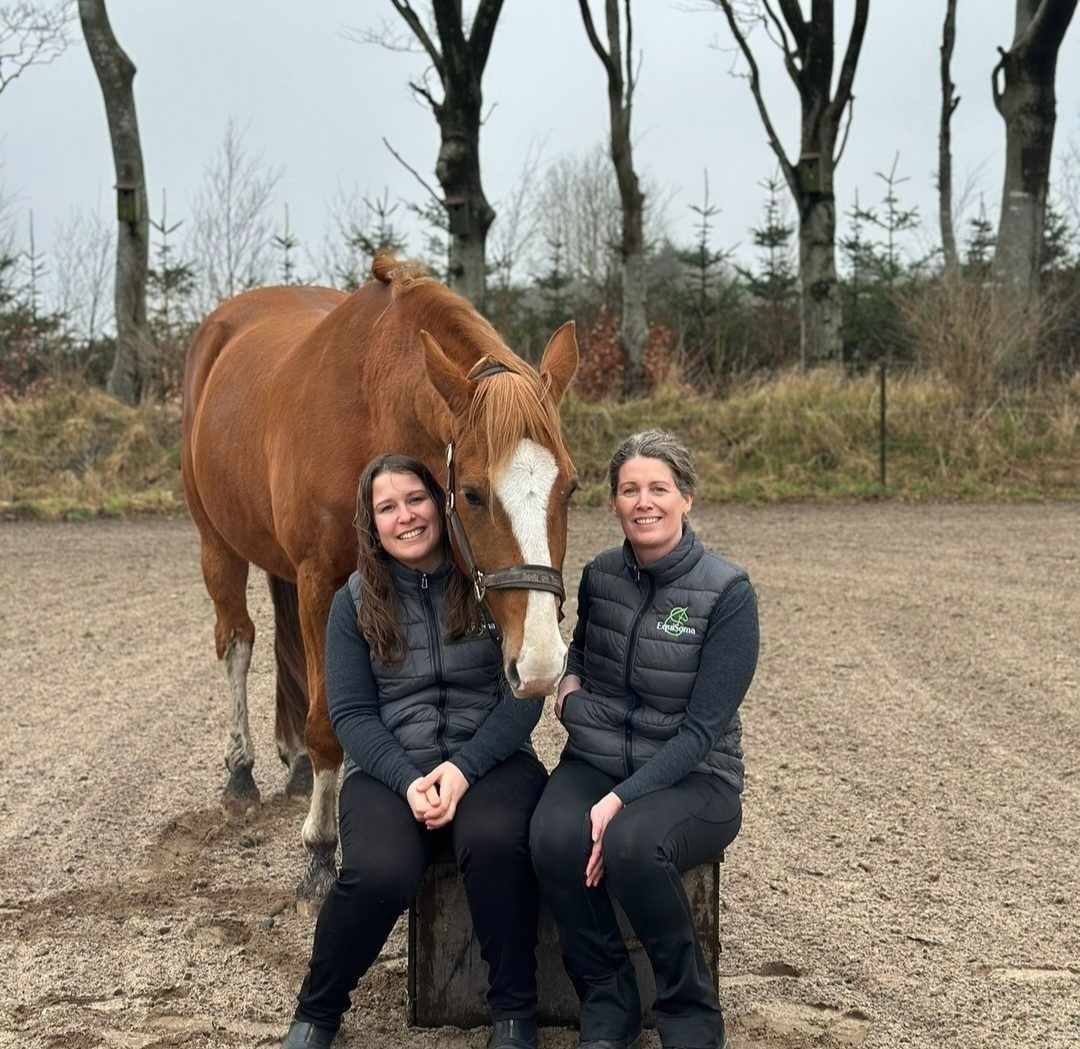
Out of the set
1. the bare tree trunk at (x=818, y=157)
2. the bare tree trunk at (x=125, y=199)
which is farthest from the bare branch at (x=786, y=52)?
the bare tree trunk at (x=125, y=199)

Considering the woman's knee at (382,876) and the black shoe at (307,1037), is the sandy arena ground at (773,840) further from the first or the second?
the woman's knee at (382,876)

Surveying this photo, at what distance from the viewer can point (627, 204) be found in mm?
15961

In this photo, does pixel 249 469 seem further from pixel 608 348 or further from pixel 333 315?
pixel 608 348

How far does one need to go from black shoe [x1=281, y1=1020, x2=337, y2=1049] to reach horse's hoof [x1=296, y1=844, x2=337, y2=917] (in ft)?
2.78

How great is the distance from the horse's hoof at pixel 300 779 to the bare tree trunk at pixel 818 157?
1166 centimetres

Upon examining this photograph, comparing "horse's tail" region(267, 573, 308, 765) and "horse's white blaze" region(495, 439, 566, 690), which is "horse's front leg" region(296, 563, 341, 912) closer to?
"horse's tail" region(267, 573, 308, 765)

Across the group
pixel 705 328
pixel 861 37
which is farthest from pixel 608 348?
pixel 861 37

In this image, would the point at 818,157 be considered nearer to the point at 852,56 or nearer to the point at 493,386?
the point at 852,56

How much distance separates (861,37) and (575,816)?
15.4 meters

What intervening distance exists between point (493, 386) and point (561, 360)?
41cm

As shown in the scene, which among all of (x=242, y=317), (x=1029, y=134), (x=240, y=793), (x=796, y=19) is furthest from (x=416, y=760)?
(x=796, y=19)

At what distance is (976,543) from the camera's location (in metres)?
9.70

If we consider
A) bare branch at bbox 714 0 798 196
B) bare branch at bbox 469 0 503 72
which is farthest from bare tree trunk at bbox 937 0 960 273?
bare branch at bbox 469 0 503 72

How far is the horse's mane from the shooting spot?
2660 millimetres
